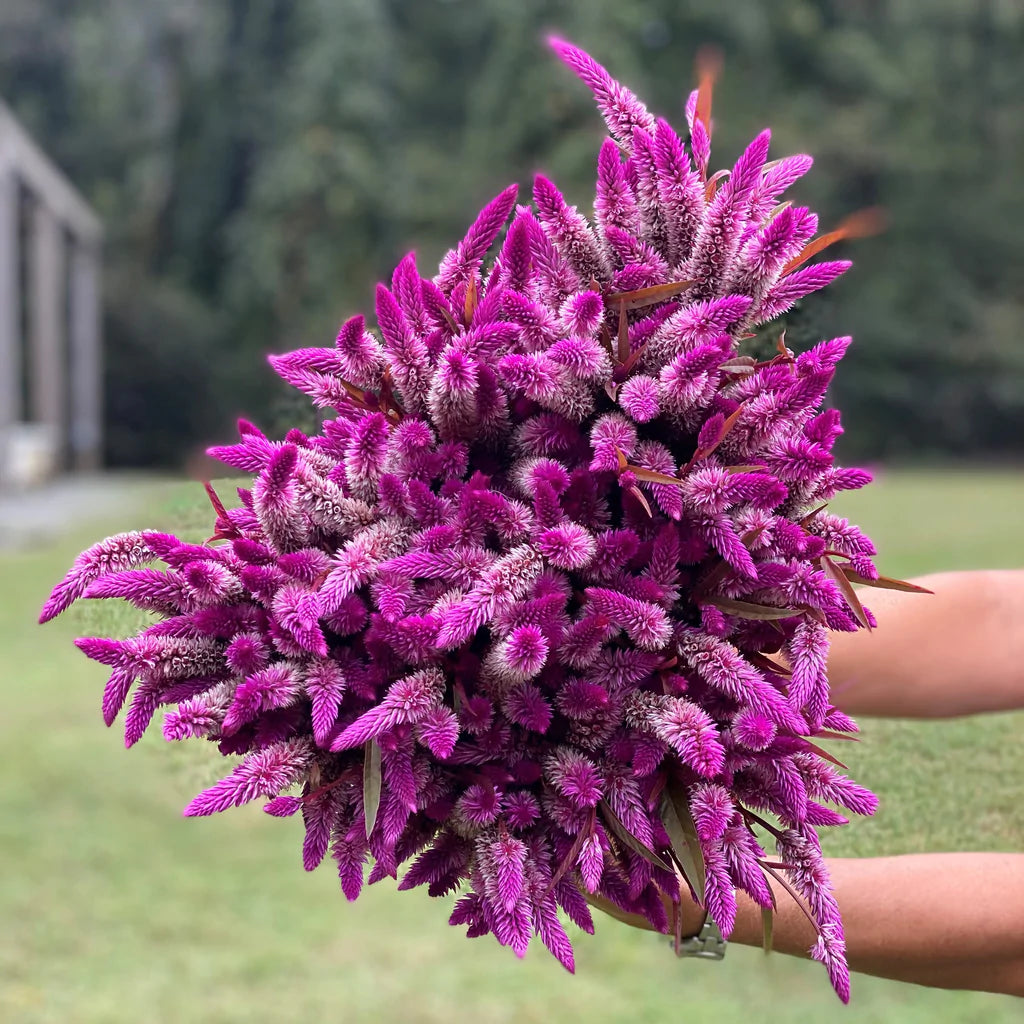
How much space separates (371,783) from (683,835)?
26cm

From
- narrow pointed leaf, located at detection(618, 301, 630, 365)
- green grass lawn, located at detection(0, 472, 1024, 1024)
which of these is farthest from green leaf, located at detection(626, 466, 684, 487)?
green grass lawn, located at detection(0, 472, 1024, 1024)

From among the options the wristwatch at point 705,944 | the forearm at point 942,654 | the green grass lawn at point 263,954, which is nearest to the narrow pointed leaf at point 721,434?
the wristwatch at point 705,944

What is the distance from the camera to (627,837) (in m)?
1.00

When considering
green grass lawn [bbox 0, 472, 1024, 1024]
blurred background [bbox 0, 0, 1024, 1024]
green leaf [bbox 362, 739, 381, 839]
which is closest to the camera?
green leaf [bbox 362, 739, 381, 839]

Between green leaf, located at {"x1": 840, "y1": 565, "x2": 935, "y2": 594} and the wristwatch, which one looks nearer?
green leaf, located at {"x1": 840, "y1": 565, "x2": 935, "y2": 594}

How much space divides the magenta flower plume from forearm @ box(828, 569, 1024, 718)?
73 cm

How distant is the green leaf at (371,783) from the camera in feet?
3.05

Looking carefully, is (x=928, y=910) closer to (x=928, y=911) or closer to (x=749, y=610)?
(x=928, y=911)

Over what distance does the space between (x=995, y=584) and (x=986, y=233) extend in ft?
75.7

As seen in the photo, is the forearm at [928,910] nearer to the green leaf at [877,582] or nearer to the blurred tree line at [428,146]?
the green leaf at [877,582]

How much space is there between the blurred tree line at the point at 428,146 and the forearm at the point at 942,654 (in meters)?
16.8

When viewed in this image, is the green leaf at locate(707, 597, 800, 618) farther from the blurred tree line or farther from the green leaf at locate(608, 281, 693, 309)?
the blurred tree line

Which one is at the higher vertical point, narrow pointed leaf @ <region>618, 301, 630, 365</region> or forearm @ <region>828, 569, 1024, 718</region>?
narrow pointed leaf @ <region>618, 301, 630, 365</region>

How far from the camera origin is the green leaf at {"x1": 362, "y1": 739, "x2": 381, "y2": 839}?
93 cm
